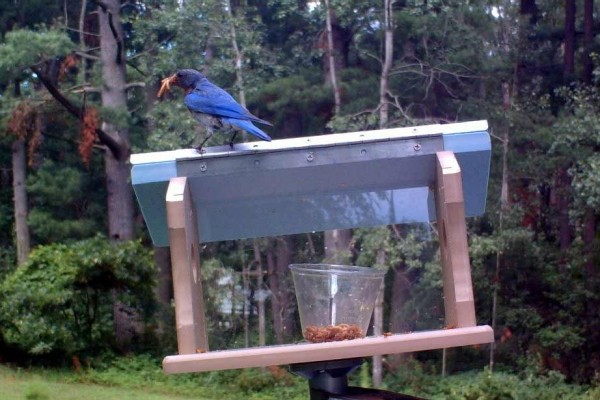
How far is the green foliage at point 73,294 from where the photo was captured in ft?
41.6

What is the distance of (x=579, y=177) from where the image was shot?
1152cm

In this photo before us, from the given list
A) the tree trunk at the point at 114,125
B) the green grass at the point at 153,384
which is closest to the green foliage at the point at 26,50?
the tree trunk at the point at 114,125

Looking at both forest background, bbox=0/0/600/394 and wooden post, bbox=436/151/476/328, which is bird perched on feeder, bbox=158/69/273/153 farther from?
forest background, bbox=0/0/600/394

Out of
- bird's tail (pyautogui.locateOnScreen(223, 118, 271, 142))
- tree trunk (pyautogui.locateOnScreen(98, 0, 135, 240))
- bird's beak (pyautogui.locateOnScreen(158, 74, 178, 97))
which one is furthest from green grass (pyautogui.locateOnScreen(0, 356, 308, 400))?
bird's tail (pyautogui.locateOnScreen(223, 118, 271, 142))

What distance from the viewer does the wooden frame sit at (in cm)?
251

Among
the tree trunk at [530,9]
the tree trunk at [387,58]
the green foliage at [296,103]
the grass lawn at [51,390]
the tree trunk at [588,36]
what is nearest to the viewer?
the grass lawn at [51,390]

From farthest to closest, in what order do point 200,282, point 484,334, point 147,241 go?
point 147,241 < point 200,282 < point 484,334

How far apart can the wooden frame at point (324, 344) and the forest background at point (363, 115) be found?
832cm

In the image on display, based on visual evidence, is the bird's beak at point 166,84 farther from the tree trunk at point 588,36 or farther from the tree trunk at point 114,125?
the tree trunk at point 588,36

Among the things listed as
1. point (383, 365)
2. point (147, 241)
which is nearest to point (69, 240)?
point (147, 241)

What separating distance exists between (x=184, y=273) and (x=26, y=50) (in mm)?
10690

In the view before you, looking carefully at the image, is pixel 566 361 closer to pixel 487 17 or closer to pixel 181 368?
pixel 487 17

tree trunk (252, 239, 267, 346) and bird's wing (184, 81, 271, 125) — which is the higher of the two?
bird's wing (184, 81, 271, 125)

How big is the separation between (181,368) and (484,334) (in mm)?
811
